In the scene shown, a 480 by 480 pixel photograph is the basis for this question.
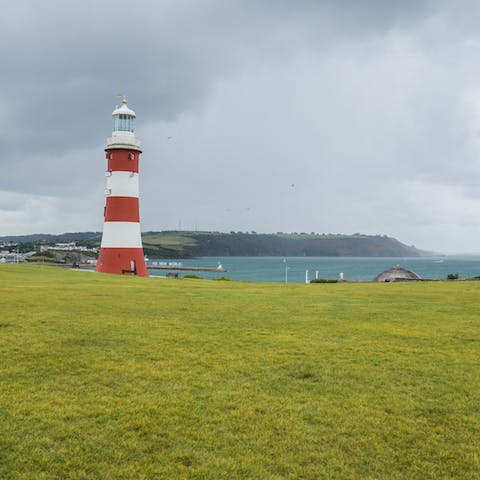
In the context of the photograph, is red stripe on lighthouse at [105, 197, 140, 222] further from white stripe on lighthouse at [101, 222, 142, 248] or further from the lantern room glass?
the lantern room glass

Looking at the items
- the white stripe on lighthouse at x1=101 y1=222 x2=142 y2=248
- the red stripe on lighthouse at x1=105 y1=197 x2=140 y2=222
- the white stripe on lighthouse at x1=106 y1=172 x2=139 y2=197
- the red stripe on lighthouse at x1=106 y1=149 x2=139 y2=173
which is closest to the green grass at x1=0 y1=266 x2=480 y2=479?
the white stripe on lighthouse at x1=101 y1=222 x2=142 y2=248

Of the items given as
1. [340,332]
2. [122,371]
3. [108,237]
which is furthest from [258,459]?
[108,237]

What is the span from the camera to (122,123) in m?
37.0

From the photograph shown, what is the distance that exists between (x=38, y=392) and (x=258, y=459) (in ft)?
12.9

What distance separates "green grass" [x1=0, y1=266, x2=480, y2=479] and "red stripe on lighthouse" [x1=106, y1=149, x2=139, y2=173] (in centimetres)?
2339

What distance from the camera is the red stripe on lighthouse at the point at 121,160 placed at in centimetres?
3569

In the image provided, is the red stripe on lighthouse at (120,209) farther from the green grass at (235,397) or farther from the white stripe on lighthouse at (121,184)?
the green grass at (235,397)

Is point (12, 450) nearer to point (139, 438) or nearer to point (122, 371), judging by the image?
point (139, 438)

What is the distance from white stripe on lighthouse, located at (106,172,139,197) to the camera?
35406 mm

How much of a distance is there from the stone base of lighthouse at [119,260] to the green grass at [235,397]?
876 inches

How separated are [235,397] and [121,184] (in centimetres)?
3035

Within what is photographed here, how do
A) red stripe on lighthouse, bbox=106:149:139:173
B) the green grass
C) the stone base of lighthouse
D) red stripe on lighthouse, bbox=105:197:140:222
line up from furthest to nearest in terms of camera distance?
the stone base of lighthouse, red stripe on lighthouse, bbox=106:149:139:173, red stripe on lighthouse, bbox=105:197:140:222, the green grass

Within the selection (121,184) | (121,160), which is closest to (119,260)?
(121,184)

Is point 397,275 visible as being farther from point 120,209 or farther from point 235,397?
point 235,397
